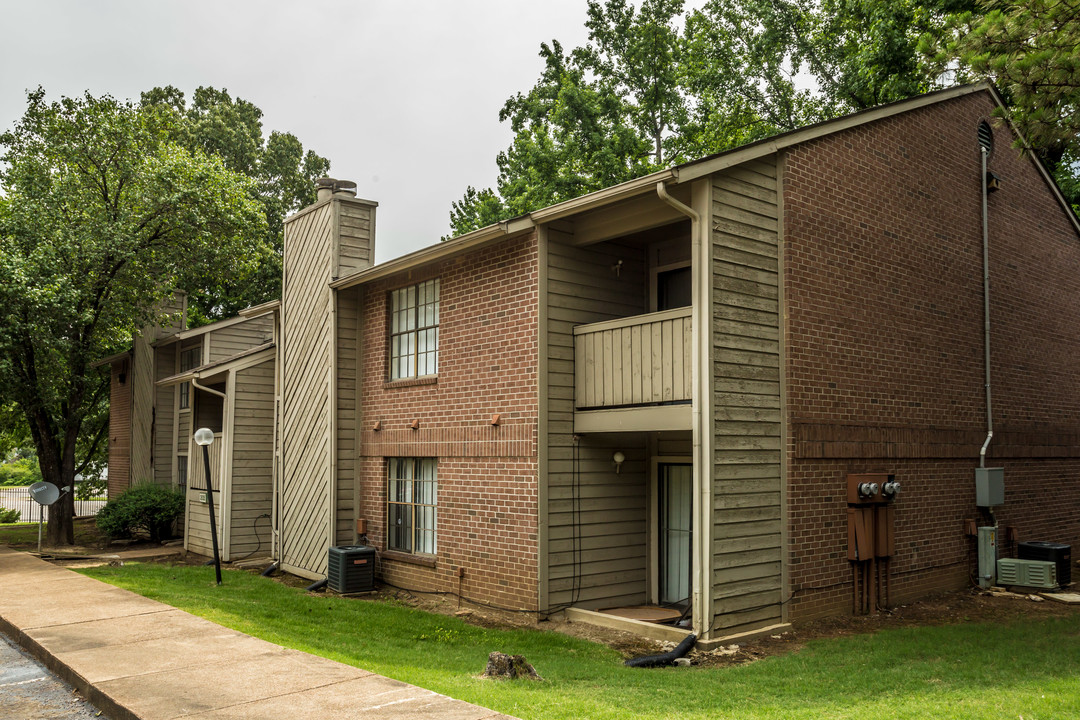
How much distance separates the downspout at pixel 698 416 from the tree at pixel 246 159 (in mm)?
25151

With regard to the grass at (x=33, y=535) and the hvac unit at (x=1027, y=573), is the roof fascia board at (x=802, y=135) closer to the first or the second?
the hvac unit at (x=1027, y=573)

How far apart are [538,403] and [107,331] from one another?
14.5 meters

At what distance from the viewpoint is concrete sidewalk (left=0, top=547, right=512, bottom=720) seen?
5.64 meters

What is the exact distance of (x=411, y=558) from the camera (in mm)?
12719

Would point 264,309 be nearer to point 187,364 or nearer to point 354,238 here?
point 354,238

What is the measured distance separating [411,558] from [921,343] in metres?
7.95

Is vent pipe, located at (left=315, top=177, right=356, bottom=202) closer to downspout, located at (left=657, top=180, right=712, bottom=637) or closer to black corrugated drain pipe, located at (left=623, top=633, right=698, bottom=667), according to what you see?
downspout, located at (left=657, top=180, right=712, bottom=637)

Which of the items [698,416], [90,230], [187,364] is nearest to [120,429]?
[187,364]

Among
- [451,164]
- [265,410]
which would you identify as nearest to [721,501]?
[265,410]

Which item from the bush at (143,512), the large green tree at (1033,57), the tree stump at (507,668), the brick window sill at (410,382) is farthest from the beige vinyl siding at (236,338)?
the large green tree at (1033,57)

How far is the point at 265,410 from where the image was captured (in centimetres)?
1709

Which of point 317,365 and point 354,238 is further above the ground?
point 354,238

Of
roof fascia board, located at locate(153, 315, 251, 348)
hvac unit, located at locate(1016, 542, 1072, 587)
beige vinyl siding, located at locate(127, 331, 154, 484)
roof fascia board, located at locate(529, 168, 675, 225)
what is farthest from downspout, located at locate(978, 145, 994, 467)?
beige vinyl siding, located at locate(127, 331, 154, 484)

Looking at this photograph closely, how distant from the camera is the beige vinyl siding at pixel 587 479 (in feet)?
34.7
